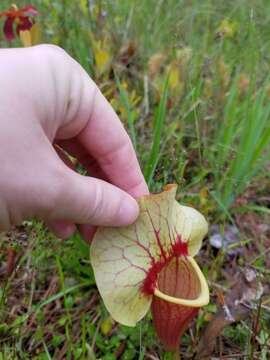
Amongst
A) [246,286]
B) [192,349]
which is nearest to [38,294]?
[192,349]

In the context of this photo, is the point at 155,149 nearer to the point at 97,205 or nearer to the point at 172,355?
the point at 97,205

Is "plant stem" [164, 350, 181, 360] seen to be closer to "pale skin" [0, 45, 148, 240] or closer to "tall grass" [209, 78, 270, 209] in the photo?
"pale skin" [0, 45, 148, 240]

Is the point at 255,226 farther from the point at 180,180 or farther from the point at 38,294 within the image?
the point at 38,294

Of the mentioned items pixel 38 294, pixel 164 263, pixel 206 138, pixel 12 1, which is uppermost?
pixel 12 1

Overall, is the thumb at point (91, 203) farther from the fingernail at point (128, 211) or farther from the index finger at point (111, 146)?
the index finger at point (111, 146)

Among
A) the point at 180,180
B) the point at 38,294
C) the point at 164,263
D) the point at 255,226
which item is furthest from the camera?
the point at 255,226

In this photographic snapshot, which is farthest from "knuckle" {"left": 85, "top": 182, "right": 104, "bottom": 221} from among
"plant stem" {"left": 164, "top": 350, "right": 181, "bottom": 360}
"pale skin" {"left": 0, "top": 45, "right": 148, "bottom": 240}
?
"plant stem" {"left": 164, "top": 350, "right": 181, "bottom": 360}

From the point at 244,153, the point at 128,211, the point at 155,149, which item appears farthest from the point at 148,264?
the point at 244,153
